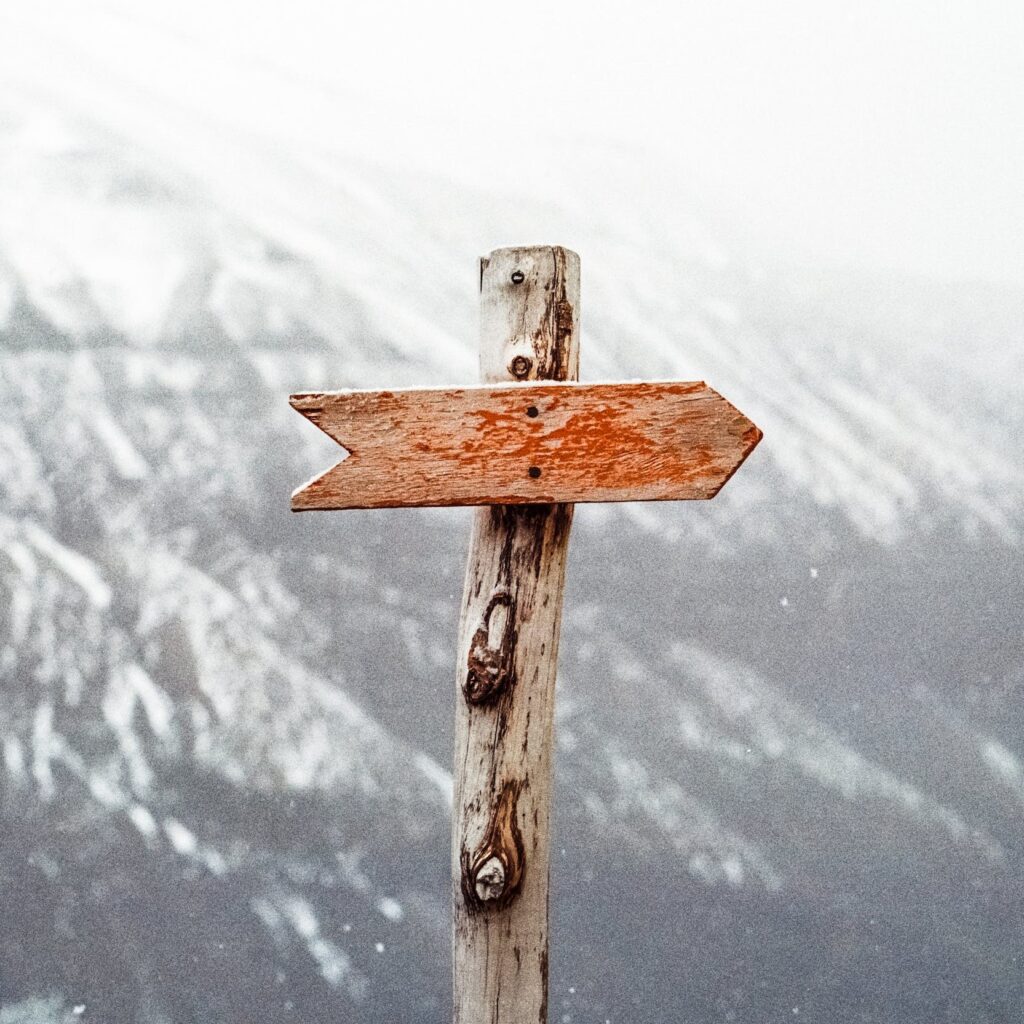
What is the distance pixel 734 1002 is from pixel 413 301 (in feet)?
6.68

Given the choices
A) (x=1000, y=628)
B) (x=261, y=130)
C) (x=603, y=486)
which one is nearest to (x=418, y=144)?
(x=261, y=130)

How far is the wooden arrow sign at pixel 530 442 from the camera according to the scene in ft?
4.71

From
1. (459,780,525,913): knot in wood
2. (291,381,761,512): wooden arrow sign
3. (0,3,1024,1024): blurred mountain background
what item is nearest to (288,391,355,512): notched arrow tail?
(291,381,761,512): wooden arrow sign

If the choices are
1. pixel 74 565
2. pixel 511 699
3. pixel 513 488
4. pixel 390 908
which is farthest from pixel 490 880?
pixel 74 565

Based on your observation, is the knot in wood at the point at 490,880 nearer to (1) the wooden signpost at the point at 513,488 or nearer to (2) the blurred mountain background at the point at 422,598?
(1) the wooden signpost at the point at 513,488

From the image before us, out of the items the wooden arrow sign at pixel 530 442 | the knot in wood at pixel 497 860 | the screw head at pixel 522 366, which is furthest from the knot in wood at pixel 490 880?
the screw head at pixel 522 366

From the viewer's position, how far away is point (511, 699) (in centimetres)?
148

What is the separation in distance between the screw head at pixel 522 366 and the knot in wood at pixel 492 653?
27cm

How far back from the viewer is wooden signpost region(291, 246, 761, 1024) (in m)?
1.44

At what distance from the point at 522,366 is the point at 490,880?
0.63 m

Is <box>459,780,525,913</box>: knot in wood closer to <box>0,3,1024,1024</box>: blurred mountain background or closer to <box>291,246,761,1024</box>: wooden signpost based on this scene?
<box>291,246,761,1024</box>: wooden signpost

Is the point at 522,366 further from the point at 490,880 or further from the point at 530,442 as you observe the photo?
the point at 490,880

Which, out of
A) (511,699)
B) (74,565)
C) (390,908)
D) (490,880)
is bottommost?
(390,908)

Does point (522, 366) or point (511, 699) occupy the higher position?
point (522, 366)
